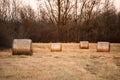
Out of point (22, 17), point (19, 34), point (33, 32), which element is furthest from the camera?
point (22, 17)

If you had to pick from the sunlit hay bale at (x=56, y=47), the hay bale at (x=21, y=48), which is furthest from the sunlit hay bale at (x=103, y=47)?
the hay bale at (x=21, y=48)

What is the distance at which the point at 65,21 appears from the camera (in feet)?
140

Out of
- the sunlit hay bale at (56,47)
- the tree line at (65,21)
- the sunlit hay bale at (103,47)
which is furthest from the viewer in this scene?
the tree line at (65,21)

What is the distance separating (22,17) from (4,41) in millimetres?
17193

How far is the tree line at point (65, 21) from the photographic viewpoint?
131 ft

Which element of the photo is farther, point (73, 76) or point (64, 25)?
point (64, 25)

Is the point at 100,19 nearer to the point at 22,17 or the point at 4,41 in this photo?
the point at 22,17

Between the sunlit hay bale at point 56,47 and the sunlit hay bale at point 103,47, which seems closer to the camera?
the sunlit hay bale at point 103,47

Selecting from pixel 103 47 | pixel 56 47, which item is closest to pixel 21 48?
pixel 56 47

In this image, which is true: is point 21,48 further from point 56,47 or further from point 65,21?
point 65,21

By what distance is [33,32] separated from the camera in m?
39.9

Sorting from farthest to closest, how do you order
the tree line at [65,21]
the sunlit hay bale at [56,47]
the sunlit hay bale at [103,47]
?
the tree line at [65,21] → the sunlit hay bale at [56,47] → the sunlit hay bale at [103,47]

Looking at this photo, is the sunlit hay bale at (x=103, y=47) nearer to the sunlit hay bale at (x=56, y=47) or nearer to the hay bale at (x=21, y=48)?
the sunlit hay bale at (x=56, y=47)

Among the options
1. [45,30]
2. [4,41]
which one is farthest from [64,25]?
[4,41]
